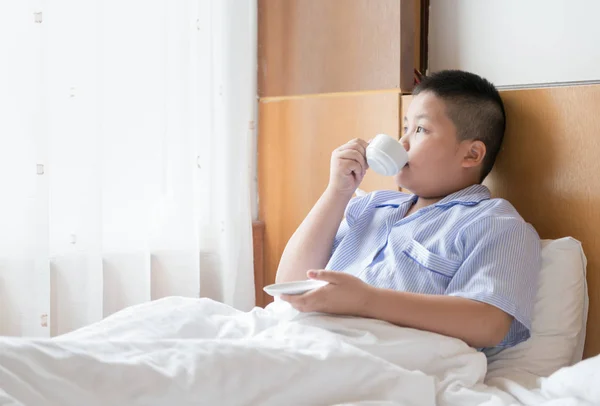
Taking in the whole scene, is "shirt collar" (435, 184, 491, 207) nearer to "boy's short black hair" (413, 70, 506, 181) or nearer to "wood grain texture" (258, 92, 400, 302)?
"boy's short black hair" (413, 70, 506, 181)

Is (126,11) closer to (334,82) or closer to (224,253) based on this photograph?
(334,82)

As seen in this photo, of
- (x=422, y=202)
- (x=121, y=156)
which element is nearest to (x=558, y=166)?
(x=422, y=202)

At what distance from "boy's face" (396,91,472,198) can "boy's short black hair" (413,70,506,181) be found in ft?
0.06

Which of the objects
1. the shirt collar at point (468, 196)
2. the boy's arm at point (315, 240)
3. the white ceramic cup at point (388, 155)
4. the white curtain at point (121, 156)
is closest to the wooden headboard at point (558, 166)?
the shirt collar at point (468, 196)

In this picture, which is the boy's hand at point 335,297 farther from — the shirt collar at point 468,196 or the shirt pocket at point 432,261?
the shirt collar at point 468,196

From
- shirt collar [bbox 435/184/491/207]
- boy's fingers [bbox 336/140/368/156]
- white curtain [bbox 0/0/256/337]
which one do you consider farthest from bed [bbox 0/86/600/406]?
white curtain [bbox 0/0/256/337]

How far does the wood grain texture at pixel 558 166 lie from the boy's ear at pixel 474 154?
3.6 inches

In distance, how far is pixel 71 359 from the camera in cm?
A: 93

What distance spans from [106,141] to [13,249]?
35 centimetres

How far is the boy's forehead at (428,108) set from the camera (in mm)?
1543

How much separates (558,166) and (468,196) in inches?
7.8

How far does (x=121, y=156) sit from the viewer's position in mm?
1872

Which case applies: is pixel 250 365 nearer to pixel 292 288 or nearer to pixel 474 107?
pixel 292 288

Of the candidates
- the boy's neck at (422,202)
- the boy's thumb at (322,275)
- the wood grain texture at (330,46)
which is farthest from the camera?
the wood grain texture at (330,46)
